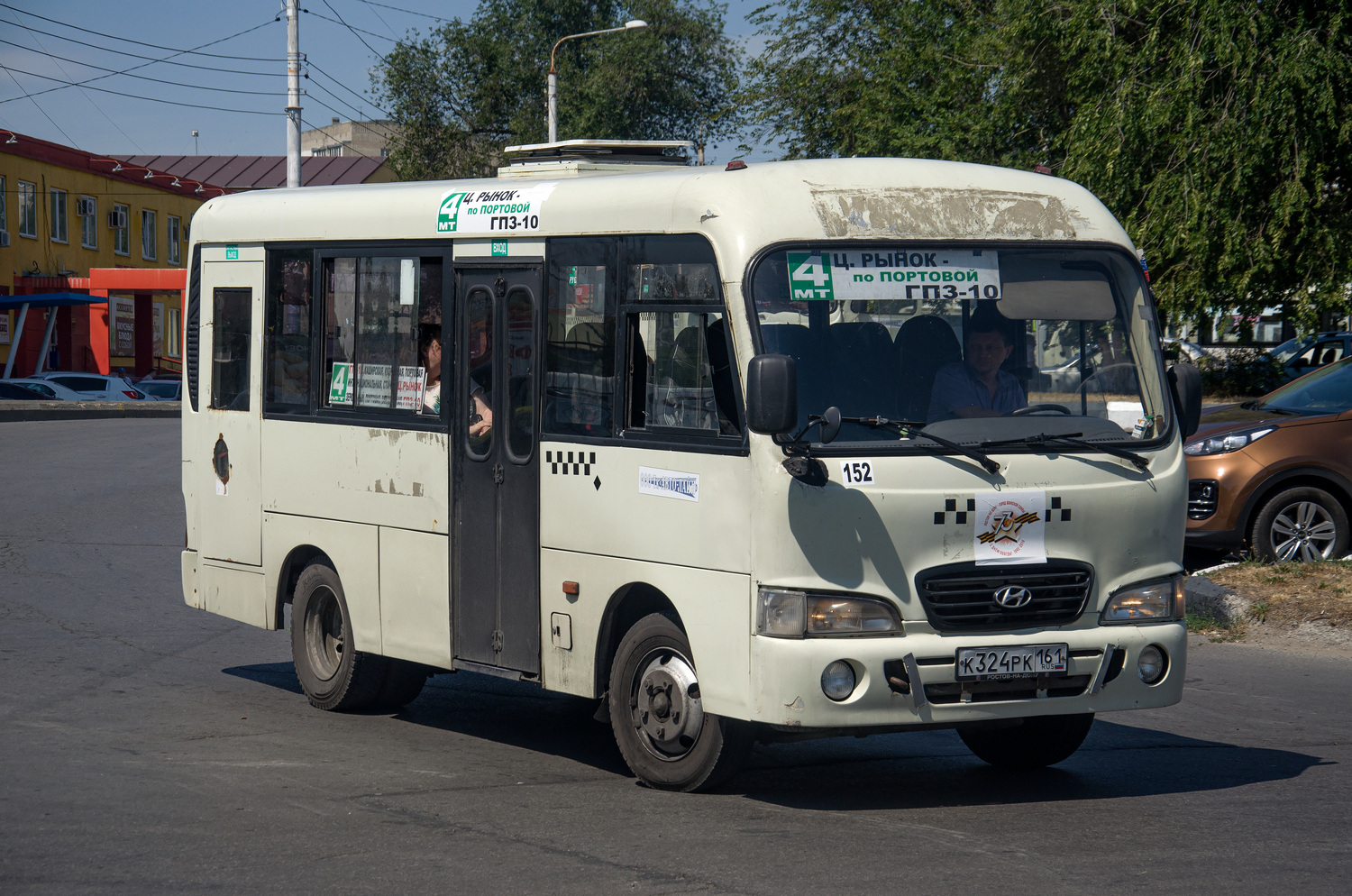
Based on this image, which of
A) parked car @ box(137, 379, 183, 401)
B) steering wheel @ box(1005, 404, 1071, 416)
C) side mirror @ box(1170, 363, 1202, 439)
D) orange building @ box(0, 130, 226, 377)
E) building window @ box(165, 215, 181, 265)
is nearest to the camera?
steering wheel @ box(1005, 404, 1071, 416)

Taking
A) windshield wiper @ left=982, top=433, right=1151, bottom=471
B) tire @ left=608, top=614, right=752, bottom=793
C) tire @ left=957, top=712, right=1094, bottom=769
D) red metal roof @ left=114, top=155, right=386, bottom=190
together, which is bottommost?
tire @ left=957, top=712, right=1094, bottom=769

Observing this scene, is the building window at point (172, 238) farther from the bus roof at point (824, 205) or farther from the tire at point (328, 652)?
the bus roof at point (824, 205)

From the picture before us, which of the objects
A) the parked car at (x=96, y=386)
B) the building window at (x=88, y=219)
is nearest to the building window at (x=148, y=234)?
the building window at (x=88, y=219)

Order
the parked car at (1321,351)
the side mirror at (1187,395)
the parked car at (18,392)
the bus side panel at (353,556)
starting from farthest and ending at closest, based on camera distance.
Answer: the parked car at (18,392)
the parked car at (1321,351)
the bus side panel at (353,556)
the side mirror at (1187,395)

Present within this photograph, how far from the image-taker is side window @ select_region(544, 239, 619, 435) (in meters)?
6.81

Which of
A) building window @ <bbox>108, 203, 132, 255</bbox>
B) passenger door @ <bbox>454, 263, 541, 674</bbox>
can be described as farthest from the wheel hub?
building window @ <bbox>108, 203, 132, 255</bbox>

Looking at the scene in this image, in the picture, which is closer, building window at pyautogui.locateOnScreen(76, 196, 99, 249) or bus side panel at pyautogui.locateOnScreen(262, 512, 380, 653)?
bus side panel at pyautogui.locateOnScreen(262, 512, 380, 653)

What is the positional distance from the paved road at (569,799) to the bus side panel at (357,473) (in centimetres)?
110

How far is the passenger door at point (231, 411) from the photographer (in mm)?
8977

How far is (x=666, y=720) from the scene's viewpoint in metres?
6.48

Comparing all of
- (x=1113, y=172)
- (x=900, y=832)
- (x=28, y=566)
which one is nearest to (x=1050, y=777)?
(x=900, y=832)

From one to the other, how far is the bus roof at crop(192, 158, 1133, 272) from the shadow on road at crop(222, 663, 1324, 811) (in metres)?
2.25

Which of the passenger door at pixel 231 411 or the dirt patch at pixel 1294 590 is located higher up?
the passenger door at pixel 231 411

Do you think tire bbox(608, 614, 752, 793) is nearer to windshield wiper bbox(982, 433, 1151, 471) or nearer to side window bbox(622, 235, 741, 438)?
side window bbox(622, 235, 741, 438)
